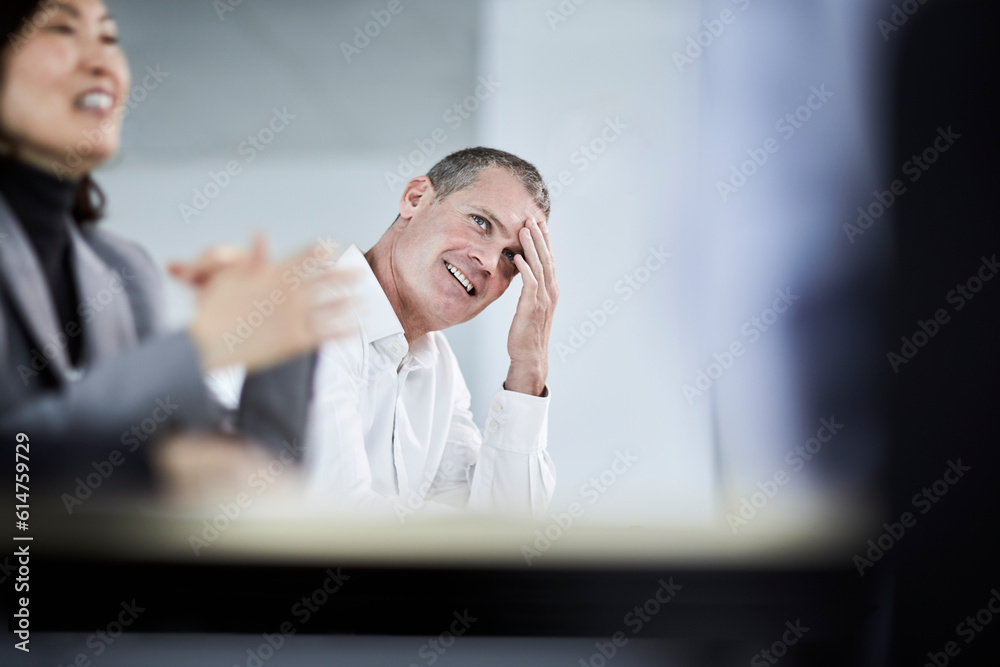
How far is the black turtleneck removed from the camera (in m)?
1.49

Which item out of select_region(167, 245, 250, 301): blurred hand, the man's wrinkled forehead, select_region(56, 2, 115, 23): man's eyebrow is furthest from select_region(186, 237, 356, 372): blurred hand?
select_region(56, 2, 115, 23): man's eyebrow

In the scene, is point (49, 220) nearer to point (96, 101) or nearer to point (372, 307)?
point (96, 101)

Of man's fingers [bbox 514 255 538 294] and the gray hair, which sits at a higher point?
the gray hair

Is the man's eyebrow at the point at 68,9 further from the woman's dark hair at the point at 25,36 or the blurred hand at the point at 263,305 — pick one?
the blurred hand at the point at 263,305

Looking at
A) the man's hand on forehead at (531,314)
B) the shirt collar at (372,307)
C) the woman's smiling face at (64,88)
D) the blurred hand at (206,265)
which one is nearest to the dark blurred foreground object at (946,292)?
the man's hand on forehead at (531,314)

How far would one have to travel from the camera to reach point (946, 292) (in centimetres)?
153

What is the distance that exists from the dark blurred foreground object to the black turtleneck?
5.05 ft

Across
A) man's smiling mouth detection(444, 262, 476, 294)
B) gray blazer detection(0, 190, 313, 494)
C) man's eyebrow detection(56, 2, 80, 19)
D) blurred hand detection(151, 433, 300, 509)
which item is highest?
man's eyebrow detection(56, 2, 80, 19)

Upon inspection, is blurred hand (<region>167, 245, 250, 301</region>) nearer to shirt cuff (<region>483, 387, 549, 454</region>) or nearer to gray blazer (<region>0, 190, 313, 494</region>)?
gray blazer (<region>0, 190, 313, 494</region>)

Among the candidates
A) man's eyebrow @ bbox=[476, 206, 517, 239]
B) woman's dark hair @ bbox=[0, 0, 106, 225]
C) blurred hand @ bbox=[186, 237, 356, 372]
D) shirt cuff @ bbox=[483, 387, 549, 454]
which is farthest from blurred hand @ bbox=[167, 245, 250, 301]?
shirt cuff @ bbox=[483, 387, 549, 454]

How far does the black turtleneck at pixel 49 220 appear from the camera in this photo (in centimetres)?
149

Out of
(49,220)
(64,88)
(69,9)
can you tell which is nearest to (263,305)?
(49,220)

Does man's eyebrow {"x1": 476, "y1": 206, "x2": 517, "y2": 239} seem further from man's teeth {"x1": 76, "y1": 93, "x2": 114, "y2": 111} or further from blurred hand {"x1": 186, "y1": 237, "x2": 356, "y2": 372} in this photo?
man's teeth {"x1": 76, "y1": 93, "x2": 114, "y2": 111}

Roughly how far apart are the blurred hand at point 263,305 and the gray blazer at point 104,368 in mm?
38
